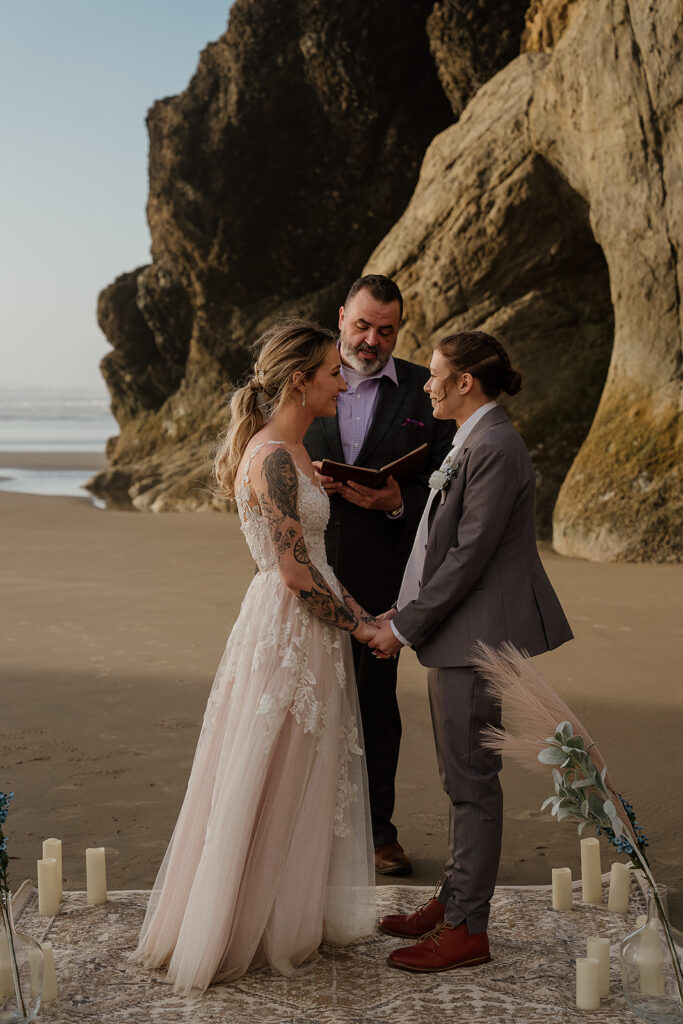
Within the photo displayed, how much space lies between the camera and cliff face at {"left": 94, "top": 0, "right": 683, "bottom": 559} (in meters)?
11.6

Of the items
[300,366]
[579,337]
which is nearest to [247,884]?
[300,366]

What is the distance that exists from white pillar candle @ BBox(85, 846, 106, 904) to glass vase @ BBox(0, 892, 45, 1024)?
0.78 meters

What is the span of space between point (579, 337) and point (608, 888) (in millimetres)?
10863

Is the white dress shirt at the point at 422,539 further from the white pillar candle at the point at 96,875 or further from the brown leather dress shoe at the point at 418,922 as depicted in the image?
the white pillar candle at the point at 96,875

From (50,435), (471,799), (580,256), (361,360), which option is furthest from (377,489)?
(50,435)

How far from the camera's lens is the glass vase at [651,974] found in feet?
9.54

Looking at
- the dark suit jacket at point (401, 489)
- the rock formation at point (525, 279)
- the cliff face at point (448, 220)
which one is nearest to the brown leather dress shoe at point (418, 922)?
the dark suit jacket at point (401, 489)

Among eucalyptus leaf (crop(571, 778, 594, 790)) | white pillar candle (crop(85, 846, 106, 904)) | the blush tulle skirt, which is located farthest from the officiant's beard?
eucalyptus leaf (crop(571, 778, 594, 790))

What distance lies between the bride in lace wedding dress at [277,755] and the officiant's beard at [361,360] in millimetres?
834

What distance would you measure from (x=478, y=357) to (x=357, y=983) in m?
1.87

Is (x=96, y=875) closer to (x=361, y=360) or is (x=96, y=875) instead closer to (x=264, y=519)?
(x=264, y=519)

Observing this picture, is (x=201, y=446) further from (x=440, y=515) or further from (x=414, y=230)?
(x=440, y=515)

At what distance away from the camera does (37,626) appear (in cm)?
826

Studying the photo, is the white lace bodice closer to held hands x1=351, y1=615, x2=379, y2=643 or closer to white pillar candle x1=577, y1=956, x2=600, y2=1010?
held hands x1=351, y1=615, x2=379, y2=643
